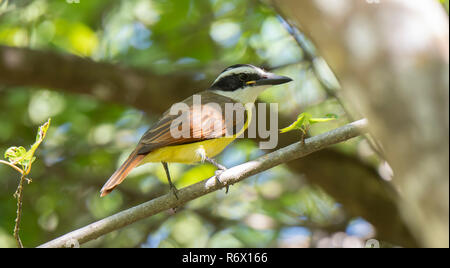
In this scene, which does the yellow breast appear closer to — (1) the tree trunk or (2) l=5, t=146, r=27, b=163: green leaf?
(2) l=5, t=146, r=27, b=163: green leaf

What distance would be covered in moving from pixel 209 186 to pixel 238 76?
1.92 meters

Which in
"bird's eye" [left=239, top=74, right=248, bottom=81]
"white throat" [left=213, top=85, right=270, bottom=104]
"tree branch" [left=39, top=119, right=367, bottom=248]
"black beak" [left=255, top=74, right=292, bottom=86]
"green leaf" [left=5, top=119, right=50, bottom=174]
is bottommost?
"tree branch" [left=39, top=119, right=367, bottom=248]

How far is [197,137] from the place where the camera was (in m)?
3.89

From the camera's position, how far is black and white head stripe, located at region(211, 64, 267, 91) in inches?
187

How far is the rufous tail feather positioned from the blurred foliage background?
166 cm

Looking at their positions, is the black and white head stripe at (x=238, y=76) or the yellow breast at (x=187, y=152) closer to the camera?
the yellow breast at (x=187, y=152)

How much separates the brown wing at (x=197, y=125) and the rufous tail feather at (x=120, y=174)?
0.05m

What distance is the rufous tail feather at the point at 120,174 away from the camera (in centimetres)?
346

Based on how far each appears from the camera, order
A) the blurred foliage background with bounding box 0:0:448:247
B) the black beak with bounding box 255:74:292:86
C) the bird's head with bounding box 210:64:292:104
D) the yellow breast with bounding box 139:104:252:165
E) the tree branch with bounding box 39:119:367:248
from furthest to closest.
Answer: the blurred foliage background with bounding box 0:0:448:247 → the bird's head with bounding box 210:64:292:104 → the black beak with bounding box 255:74:292:86 → the yellow breast with bounding box 139:104:252:165 → the tree branch with bounding box 39:119:367:248

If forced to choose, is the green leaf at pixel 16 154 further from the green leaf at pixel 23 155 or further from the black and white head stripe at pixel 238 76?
the black and white head stripe at pixel 238 76

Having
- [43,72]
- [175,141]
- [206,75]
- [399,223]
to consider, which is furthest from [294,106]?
[43,72]

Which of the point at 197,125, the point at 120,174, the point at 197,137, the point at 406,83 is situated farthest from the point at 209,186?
the point at 406,83

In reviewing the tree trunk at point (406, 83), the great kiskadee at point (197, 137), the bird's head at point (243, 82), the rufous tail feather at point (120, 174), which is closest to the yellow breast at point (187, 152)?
the great kiskadee at point (197, 137)

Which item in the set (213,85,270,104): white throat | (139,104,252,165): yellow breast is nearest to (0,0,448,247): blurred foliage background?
(213,85,270,104): white throat
